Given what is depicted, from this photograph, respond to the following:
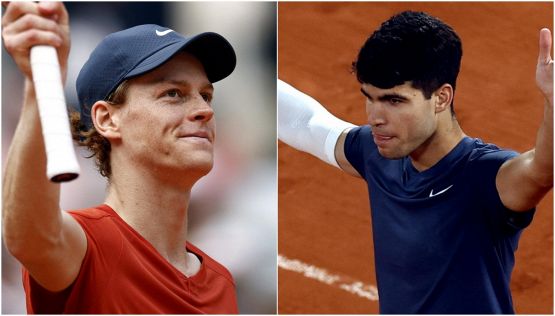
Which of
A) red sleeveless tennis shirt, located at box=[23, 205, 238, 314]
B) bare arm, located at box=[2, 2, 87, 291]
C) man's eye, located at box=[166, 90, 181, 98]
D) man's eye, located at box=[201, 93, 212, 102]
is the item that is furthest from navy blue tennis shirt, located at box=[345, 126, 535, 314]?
bare arm, located at box=[2, 2, 87, 291]

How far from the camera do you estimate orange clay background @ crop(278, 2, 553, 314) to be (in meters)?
5.00

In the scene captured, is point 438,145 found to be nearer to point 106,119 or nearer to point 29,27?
point 106,119

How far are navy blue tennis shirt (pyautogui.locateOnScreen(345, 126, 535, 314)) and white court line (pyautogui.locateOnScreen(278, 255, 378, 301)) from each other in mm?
2050

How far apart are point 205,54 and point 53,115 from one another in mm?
820

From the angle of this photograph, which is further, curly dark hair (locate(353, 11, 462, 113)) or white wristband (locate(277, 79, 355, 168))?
white wristband (locate(277, 79, 355, 168))

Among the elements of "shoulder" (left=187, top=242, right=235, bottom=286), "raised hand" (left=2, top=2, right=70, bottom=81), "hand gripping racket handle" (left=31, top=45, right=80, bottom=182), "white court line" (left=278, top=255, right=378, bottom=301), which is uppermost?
"raised hand" (left=2, top=2, right=70, bottom=81)

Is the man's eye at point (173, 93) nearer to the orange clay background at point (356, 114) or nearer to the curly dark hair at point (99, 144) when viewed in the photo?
the curly dark hair at point (99, 144)

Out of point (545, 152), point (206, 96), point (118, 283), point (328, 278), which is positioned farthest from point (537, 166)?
point (328, 278)

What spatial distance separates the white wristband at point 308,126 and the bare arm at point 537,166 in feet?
2.71

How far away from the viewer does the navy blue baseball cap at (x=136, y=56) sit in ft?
8.03

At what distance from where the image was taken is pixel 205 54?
2574mm

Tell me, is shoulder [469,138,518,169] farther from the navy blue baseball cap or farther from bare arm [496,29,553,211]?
the navy blue baseball cap

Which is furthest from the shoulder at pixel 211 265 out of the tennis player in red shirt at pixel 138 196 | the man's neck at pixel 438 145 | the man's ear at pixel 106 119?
the man's neck at pixel 438 145

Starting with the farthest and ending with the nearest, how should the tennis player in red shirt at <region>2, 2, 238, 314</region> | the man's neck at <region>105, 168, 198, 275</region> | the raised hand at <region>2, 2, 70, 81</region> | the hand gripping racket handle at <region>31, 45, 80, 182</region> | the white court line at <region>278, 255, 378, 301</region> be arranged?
the white court line at <region>278, 255, 378, 301</region>
the man's neck at <region>105, 168, 198, 275</region>
the tennis player in red shirt at <region>2, 2, 238, 314</region>
the raised hand at <region>2, 2, 70, 81</region>
the hand gripping racket handle at <region>31, 45, 80, 182</region>
